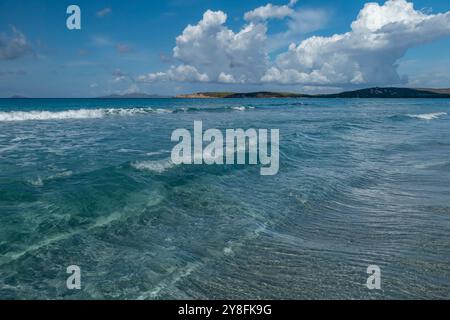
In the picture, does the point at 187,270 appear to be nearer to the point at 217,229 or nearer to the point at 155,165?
the point at 217,229

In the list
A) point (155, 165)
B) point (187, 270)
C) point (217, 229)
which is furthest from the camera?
point (155, 165)

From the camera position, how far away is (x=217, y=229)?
400 inches

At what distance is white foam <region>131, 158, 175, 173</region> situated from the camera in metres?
16.5

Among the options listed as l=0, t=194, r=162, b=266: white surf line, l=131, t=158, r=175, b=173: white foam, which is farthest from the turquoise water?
l=131, t=158, r=175, b=173: white foam

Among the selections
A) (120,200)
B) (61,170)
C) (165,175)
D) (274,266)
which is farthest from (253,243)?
(61,170)

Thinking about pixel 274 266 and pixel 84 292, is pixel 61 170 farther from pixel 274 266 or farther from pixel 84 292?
pixel 274 266

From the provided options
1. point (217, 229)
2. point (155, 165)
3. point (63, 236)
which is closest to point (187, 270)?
point (217, 229)

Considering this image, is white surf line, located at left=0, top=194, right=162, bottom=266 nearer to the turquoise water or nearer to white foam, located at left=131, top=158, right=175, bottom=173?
the turquoise water

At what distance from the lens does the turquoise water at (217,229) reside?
7.04 metres

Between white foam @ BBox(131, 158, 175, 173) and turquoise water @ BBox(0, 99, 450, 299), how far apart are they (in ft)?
0.46

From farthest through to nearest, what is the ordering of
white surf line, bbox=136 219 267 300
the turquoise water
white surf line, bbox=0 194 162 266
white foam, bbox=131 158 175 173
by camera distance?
white foam, bbox=131 158 175 173
white surf line, bbox=0 194 162 266
the turquoise water
white surf line, bbox=136 219 267 300

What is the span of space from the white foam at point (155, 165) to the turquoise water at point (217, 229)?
140mm

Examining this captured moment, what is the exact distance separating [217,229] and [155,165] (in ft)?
26.1

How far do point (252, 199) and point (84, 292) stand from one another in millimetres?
7571
